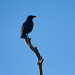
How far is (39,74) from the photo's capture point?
534 centimetres

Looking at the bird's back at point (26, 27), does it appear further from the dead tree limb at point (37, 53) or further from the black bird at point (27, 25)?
the dead tree limb at point (37, 53)

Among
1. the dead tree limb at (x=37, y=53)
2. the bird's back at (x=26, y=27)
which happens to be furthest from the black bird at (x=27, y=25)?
the dead tree limb at (x=37, y=53)

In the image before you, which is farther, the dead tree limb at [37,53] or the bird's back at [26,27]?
the bird's back at [26,27]

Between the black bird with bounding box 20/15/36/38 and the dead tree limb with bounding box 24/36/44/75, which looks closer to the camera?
the dead tree limb with bounding box 24/36/44/75

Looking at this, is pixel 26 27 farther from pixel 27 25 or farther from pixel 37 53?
pixel 37 53

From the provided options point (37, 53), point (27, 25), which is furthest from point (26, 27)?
point (37, 53)

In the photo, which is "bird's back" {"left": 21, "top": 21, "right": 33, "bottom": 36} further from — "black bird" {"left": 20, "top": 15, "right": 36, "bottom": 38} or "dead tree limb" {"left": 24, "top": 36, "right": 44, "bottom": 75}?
"dead tree limb" {"left": 24, "top": 36, "right": 44, "bottom": 75}

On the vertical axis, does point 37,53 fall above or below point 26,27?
below

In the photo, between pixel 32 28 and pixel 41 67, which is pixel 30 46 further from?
pixel 32 28

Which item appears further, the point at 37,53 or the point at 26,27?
the point at 26,27

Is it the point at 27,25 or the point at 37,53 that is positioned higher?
the point at 27,25

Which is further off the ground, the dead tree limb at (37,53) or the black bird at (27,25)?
the black bird at (27,25)

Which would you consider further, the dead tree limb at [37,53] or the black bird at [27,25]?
the black bird at [27,25]

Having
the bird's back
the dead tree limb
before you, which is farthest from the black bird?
the dead tree limb
